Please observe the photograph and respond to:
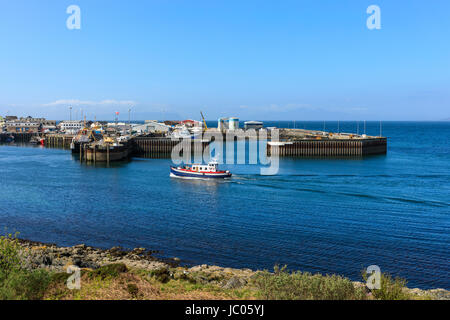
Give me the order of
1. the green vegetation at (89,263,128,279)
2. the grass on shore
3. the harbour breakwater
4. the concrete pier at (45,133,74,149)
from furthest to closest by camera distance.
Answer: the concrete pier at (45,133,74,149)
the harbour breakwater
the green vegetation at (89,263,128,279)
the grass on shore

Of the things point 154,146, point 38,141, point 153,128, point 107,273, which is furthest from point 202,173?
point 38,141

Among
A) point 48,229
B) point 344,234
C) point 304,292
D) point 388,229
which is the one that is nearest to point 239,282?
point 304,292

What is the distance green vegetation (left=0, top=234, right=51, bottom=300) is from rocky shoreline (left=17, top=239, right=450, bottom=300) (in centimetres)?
260

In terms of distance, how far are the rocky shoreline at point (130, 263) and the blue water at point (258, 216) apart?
1966mm

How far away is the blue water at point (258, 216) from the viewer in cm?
3109

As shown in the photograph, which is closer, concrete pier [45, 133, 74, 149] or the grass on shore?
the grass on shore

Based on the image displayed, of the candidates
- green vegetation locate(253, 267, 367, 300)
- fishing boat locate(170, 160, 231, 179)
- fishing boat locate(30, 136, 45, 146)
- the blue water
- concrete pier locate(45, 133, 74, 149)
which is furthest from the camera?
fishing boat locate(30, 136, 45, 146)

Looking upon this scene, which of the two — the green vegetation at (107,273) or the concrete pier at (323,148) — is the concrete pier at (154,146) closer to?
the concrete pier at (323,148)

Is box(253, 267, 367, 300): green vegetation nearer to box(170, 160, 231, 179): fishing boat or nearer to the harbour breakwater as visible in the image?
box(170, 160, 231, 179): fishing boat

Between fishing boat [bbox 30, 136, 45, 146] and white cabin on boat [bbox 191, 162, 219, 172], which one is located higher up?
fishing boat [bbox 30, 136, 45, 146]

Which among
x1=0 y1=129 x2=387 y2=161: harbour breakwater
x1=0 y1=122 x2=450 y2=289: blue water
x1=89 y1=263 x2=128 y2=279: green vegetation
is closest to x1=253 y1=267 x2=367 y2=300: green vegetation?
x1=89 y1=263 x2=128 y2=279: green vegetation

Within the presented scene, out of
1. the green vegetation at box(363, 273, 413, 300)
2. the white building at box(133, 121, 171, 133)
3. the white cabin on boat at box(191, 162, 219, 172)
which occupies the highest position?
the white building at box(133, 121, 171, 133)

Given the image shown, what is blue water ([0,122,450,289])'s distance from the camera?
3109cm

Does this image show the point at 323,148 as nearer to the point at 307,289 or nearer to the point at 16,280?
the point at 307,289
